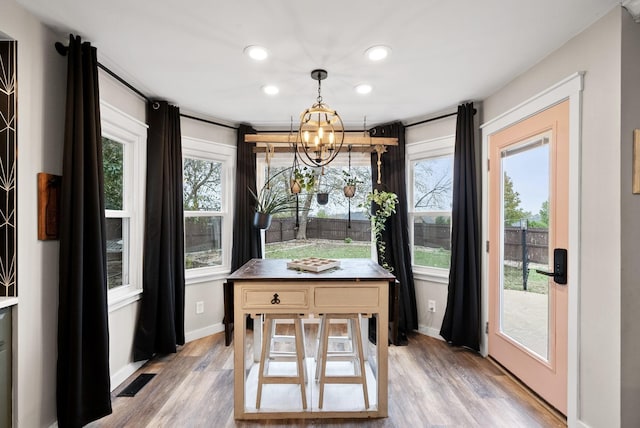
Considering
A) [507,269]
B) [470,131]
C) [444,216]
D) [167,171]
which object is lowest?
[507,269]

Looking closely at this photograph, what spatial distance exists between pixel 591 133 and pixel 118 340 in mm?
3639

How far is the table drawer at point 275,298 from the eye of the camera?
2.08 meters

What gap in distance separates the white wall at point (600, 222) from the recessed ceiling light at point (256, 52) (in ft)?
6.49

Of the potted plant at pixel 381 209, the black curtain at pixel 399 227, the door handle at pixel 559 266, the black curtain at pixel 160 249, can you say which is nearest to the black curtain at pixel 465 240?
the black curtain at pixel 399 227

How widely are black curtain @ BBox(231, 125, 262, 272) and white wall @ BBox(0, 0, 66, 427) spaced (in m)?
1.81

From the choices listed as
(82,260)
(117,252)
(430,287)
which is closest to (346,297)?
(82,260)

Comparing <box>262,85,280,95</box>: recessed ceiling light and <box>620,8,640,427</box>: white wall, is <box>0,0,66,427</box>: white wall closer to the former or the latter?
<box>262,85,280,95</box>: recessed ceiling light

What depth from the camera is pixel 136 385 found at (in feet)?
8.50

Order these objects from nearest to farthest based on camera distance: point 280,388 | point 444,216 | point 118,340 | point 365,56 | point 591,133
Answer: point 591,133 → point 365,56 → point 280,388 → point 118,340 → point 444,216

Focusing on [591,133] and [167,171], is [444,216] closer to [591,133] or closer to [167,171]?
[591,133]

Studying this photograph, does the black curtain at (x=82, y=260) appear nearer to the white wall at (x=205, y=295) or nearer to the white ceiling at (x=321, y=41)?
the white ceiling at (x=321, y=41)

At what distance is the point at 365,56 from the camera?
226cm

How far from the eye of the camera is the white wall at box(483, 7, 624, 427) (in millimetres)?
1762

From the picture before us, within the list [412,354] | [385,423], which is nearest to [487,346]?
[412,354]
